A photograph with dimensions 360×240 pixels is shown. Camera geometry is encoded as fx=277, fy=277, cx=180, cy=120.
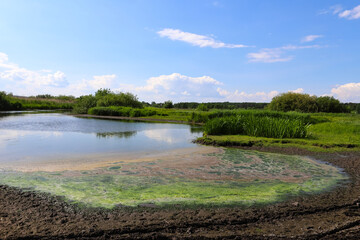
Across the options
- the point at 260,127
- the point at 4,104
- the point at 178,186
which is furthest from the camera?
the point at 4,104

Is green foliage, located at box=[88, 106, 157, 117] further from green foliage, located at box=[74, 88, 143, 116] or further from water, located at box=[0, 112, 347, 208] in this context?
water, located at box=[0, 112, 347, 208]

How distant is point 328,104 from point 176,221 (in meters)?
39.8

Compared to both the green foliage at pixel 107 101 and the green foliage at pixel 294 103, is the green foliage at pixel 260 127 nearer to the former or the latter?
the green foliage at pixel 294 103

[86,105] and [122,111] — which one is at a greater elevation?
[86,105]

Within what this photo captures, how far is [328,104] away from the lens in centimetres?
3838

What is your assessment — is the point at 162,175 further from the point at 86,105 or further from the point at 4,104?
the point at 4,104

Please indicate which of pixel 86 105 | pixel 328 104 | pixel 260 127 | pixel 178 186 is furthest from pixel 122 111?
pixel 178 186

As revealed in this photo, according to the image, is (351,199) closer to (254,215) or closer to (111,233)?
(254,215)

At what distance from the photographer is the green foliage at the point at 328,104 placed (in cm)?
3828

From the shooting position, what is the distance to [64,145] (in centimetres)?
1352

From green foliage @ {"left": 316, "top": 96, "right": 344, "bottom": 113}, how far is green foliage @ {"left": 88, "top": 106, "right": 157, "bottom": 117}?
75.8ft

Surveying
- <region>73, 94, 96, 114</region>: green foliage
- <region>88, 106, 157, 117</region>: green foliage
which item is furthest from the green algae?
<region>73, 94, 96, 114</region>: green foliage

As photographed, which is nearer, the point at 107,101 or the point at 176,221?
the point at 176,221

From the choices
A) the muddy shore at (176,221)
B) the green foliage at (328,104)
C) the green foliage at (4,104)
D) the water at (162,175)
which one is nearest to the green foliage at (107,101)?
the green foliage at (4,104)
